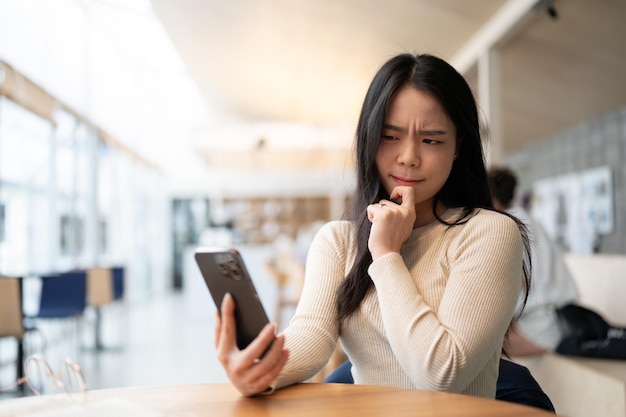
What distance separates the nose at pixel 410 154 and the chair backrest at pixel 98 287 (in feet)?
16.7

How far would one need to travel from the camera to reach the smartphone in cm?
95

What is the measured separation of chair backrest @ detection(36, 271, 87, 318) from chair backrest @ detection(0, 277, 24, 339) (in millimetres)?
1200

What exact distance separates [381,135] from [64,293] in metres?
4.44

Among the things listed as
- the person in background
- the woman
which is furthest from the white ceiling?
the woman

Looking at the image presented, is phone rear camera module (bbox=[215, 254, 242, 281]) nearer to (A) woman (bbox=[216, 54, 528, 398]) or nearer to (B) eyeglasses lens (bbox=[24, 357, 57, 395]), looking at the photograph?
(A) woman (bbox=[216, 54, 528, 398])

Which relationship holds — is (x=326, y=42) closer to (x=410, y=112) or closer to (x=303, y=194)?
(x=410, y=112)

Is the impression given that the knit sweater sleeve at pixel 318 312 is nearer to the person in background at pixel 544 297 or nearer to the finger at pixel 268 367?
the finger at pixel 268 367

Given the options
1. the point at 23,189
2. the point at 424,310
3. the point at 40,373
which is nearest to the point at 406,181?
the point at 424,310

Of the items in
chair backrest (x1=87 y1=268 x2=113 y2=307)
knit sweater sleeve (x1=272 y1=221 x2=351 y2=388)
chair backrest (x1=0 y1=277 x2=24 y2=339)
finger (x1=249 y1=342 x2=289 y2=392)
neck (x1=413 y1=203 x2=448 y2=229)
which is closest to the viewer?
finger (x1=249 y1=342 x2=289 y2=392)

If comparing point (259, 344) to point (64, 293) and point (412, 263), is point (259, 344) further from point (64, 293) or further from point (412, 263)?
point (64, 293)

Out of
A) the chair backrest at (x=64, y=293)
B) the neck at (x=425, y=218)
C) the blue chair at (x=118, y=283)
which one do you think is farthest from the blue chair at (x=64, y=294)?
the neck at (x=425, y=218)

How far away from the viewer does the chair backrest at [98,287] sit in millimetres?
5812

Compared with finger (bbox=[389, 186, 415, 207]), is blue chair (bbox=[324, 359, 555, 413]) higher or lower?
lower

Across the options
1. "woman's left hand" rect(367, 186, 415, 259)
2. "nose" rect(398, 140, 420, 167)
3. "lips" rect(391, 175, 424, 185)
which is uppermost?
"nose" rect(398, 140, 420, 167)
